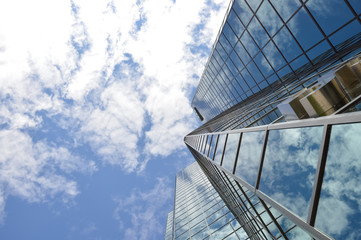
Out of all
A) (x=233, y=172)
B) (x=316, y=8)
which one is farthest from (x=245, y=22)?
(x=233, y=172)

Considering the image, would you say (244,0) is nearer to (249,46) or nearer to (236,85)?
(249,46)

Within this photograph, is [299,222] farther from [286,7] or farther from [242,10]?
[242,10]

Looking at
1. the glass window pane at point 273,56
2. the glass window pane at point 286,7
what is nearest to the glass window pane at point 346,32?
the glass window pane at point 286,7

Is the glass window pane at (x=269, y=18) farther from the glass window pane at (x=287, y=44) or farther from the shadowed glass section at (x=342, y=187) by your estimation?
the shadowed glass section at (x=342, y=187)

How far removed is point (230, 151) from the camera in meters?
9.55

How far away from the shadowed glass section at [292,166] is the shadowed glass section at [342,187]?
326 mm

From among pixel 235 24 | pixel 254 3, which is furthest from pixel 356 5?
pixel 235 24

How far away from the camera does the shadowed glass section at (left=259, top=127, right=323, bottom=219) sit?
173 inches

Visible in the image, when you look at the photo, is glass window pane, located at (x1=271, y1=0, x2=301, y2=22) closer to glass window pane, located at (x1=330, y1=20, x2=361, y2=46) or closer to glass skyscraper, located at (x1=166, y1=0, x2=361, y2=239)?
glass skyscraper, located at (x1=166, y1=0, x2=361, y2=239)

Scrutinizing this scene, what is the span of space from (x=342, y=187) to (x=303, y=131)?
1.45 m

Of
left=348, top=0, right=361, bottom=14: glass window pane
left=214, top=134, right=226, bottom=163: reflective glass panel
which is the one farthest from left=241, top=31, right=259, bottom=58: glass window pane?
left=214, top=134, right=226, bottom=163: reflective glass panel

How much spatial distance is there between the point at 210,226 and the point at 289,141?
47.9ft

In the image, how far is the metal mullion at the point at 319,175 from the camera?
4.06 metres

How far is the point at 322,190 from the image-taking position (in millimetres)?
4016
